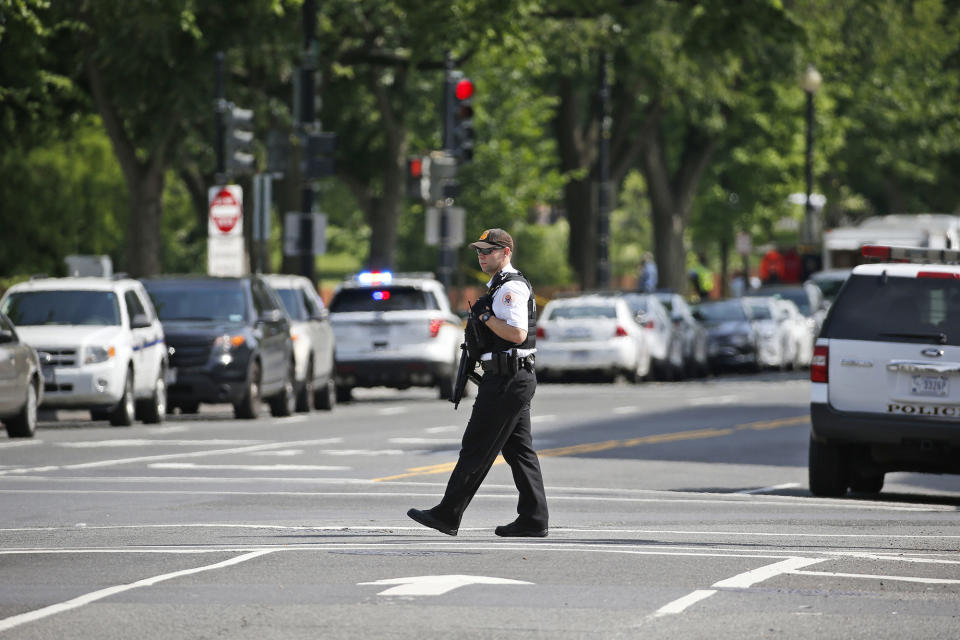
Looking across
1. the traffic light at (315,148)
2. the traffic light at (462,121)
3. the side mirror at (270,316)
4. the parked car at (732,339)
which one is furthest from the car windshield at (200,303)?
the parked car at (732,339)

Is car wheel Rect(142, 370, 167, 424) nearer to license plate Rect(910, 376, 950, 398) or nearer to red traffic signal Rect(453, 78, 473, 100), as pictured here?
license plate Rect(910, 376, 950, 398)

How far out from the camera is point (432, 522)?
1266 centimetres

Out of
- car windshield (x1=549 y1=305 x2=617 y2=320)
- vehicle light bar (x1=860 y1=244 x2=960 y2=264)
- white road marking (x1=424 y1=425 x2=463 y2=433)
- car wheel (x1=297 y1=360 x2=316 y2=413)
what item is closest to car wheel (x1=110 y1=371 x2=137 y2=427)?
white road marking (x1=424 y1=425 x2=463 y2=433)

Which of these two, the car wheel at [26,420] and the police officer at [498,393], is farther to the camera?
the car wheel at [26,420]

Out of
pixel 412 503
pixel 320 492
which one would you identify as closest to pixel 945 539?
pixel 412 503

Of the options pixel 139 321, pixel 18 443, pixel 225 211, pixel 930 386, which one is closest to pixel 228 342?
pixel 139 321

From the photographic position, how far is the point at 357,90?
148 feet

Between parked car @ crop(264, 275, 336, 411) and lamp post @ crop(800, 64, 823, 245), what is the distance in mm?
24991

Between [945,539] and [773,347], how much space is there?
31285mm

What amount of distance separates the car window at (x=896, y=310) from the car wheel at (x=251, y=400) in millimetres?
10948

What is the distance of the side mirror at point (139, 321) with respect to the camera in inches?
964

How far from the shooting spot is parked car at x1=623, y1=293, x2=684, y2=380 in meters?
38.7

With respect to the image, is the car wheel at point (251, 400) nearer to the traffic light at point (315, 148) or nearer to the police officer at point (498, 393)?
the traffic light at point (315, 148)

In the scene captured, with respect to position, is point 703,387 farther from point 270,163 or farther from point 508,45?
point 270,163
